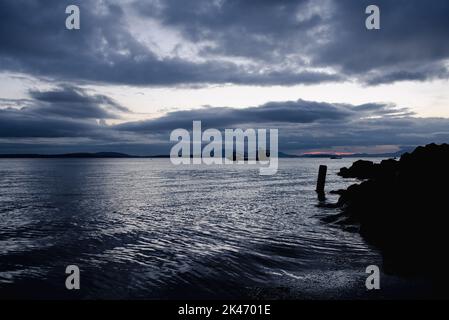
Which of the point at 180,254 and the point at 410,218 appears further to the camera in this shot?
the point at 410,218

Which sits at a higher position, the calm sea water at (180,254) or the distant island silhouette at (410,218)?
the distant island silhouette at (410,218)

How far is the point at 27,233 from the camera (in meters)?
14.1

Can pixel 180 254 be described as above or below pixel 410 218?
below

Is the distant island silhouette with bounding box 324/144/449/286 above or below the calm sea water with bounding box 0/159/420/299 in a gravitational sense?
above

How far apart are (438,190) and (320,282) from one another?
7.59 meters

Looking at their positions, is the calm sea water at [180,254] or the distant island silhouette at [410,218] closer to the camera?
the calm sea water at [180,254]

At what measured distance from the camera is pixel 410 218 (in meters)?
11.8

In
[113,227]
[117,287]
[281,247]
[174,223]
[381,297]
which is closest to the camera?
[381,297]

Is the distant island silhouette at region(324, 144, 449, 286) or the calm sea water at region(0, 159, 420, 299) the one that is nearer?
the calm sea water at region(0, 159, 420, 299)

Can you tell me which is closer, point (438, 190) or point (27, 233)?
point (438, 190)

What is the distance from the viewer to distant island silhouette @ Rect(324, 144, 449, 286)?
947 centimetres

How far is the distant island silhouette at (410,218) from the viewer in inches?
373
